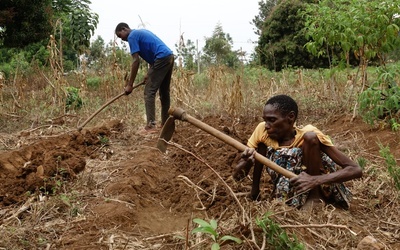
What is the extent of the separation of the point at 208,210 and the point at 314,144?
1.03m

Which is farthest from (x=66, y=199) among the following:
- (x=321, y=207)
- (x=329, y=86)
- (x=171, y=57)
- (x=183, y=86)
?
(x=329, y=86)

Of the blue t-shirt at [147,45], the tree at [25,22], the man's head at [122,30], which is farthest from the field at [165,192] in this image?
the tree at [25,22]

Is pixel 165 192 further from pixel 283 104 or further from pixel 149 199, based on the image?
pixel 283 104

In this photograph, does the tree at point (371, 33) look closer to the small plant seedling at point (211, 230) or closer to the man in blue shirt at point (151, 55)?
the man in blue shirt at point (151, 55)

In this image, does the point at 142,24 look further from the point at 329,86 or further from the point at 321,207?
the point at 321,207

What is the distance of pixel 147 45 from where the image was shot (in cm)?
639

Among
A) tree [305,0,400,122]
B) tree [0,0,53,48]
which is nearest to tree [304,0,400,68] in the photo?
tree [305,0,400,122]

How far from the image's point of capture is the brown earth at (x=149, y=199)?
98.5 inches

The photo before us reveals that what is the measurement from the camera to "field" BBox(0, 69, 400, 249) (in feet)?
8.02

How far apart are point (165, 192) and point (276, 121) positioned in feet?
4.98

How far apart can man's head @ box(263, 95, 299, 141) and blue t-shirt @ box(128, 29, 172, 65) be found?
371cm

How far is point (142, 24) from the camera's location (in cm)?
762

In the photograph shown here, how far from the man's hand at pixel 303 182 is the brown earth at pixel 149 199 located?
15cm

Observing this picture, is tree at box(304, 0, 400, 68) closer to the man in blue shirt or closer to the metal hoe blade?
the man in blue shirt
